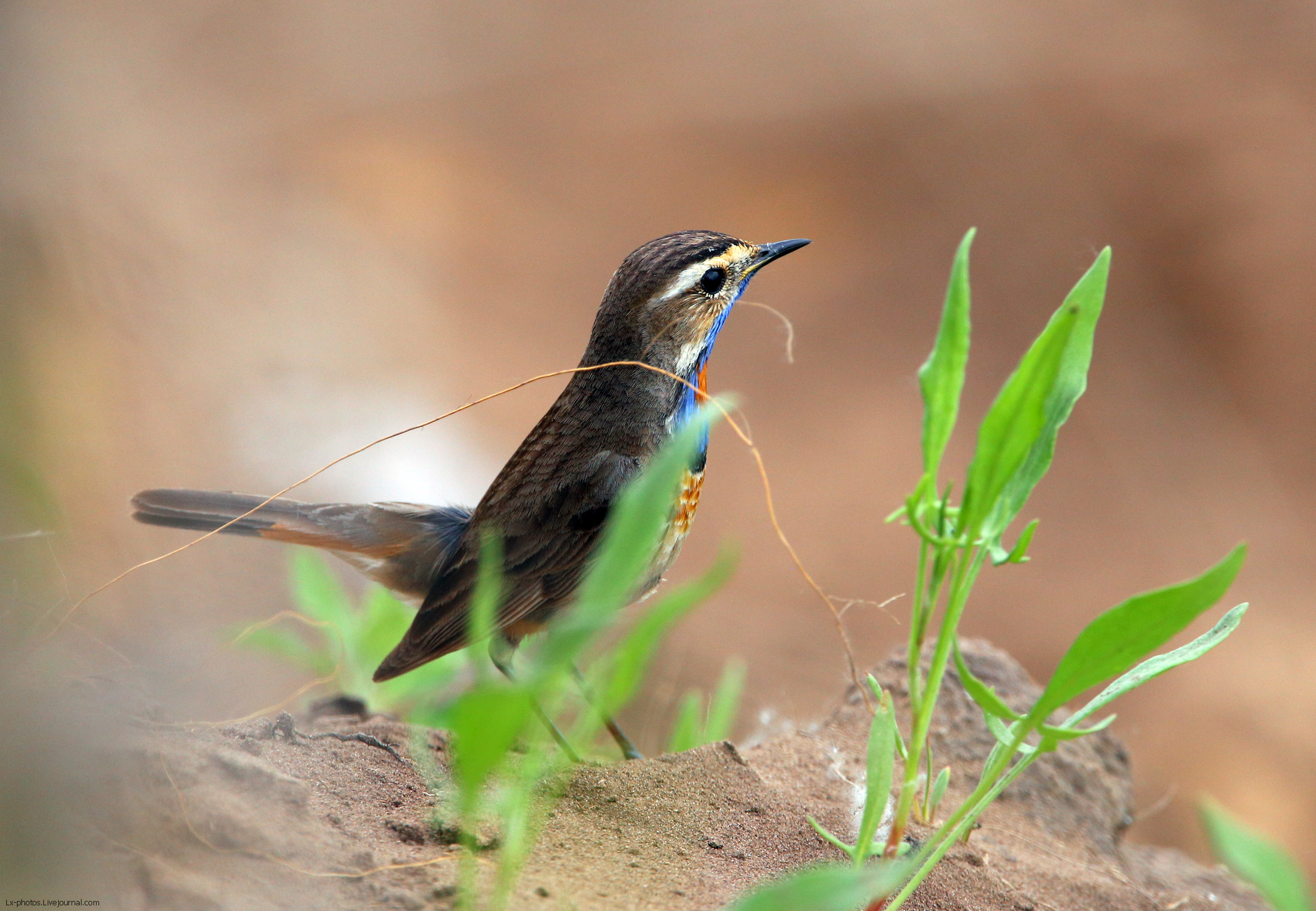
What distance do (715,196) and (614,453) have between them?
347 inches

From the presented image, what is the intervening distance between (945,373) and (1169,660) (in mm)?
674

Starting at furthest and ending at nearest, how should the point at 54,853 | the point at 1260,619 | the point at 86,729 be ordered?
the point at 1260,619 → the point at 86,729 → the point at 54,853

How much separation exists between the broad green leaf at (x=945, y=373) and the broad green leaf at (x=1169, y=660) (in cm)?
54

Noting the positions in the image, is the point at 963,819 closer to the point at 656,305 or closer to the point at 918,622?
the point at 918,622

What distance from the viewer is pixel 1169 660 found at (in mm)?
1757

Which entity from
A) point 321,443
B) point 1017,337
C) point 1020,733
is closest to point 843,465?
point 1017,337

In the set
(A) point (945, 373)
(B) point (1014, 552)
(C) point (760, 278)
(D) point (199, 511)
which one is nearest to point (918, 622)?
(B) point (1014, 552)

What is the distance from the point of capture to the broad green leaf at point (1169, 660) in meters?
1.75

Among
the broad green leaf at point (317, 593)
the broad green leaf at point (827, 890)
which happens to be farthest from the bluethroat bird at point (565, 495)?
the broad green leaf at point (827, 890)

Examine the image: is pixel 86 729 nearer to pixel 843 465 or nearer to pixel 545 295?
pixel 843 465

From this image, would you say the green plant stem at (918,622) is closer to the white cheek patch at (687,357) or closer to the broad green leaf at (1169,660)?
the broad green leaf at (1169,660)

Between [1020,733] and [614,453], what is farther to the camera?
[614,453]

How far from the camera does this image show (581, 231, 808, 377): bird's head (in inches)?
127

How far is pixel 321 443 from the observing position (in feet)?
25.9
